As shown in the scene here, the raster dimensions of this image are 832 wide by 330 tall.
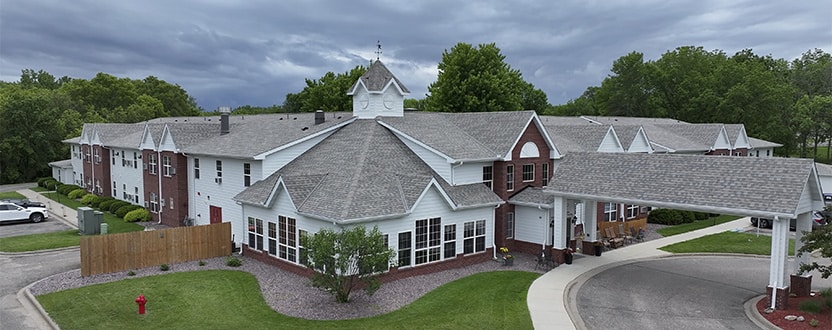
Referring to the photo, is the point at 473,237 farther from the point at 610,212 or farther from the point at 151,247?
the point at 151,247

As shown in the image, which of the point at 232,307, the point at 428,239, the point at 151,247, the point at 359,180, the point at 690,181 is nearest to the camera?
the point at 232,307

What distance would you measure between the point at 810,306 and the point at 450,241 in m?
13.8

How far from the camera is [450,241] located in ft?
86.5

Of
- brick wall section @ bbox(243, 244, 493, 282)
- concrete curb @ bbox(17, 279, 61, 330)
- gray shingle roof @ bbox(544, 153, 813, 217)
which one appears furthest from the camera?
brick wall section @ bbox(243, 244, 493, 282)

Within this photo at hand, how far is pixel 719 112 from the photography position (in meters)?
70.4

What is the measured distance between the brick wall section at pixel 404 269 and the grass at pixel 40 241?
11040 millimetres

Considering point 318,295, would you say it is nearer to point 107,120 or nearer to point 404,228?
point 404,228

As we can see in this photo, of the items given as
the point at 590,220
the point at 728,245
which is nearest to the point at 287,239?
the point at 590,220

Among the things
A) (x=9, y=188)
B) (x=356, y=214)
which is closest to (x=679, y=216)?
(x=356, y=214)

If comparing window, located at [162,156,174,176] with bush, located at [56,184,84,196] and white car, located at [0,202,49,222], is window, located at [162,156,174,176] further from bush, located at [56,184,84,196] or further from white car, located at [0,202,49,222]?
bush, located at [56,184,84,196]

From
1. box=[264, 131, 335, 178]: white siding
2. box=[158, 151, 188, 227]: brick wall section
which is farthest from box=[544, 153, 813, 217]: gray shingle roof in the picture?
box=[158, 151, 188, 227]: brick wall section

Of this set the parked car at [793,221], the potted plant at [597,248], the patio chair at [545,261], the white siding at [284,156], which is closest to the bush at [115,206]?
the white siding at [284,156]

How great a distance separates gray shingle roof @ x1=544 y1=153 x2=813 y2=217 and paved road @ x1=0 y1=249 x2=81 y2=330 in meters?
21.2

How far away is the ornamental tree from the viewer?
1947 cm
